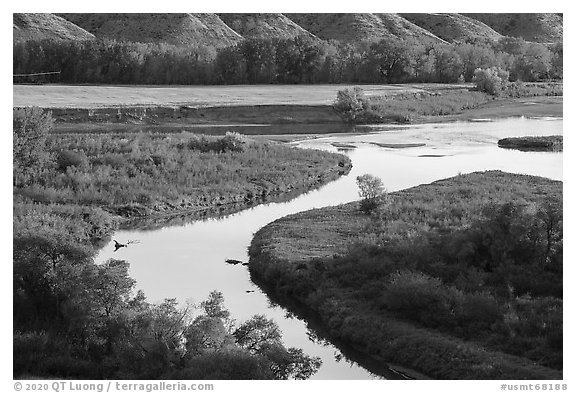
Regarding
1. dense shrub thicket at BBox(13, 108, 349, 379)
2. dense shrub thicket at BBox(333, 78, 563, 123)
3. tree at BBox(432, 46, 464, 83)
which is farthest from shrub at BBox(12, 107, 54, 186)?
tree at BBox(432, 46, 464, 83)

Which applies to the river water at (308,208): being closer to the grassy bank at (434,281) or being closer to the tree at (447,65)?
the grassy bank at (434,281)

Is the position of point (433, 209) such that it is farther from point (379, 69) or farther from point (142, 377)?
point (379, 69)

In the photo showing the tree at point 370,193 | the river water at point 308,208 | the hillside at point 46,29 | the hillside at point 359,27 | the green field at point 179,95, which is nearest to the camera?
the river water at point 308,208

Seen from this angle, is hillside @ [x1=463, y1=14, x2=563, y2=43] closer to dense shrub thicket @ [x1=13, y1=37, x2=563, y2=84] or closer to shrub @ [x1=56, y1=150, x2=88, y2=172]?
dense shrub thicket @ [x1=13, y1=37, x2=563, y2=84]

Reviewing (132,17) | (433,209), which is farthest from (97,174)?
(132,17)

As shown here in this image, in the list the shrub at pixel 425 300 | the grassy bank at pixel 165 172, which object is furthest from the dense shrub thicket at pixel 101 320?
the shrub at pixel 425 300

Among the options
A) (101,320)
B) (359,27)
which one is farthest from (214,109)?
(359,27)

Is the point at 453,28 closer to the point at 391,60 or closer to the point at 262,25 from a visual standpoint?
the point at 262,25
